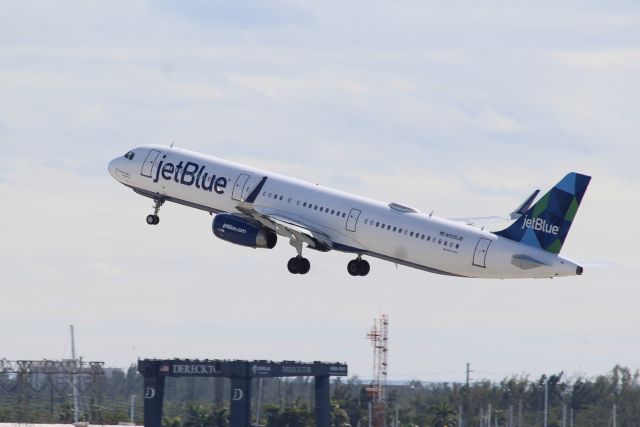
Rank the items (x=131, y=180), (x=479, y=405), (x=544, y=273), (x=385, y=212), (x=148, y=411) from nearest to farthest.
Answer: (x=544, y=273), (x=385, y=212), (x=131, y=180), (x=148, y=411), (x=479, y=405)

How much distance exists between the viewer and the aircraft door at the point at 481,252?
7356cm

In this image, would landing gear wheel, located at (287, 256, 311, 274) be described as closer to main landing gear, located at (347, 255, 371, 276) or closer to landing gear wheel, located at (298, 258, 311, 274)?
landing gear wheel, located at (298, 258, 311, 274)

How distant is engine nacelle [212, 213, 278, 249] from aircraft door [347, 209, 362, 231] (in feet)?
16.2

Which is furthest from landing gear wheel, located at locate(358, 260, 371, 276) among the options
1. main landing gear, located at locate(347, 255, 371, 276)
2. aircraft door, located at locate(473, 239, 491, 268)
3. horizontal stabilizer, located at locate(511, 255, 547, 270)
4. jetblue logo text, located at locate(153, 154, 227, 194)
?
horizontal stabilizer, located at locate(511, 255, 547, 270)

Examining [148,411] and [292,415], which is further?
[292,415]

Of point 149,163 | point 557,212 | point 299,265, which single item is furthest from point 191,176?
point 557,212

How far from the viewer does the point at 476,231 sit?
245 feet

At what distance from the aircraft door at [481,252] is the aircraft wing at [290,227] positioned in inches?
381

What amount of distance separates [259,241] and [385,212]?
24.7 feet

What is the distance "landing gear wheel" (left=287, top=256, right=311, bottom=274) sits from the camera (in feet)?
271

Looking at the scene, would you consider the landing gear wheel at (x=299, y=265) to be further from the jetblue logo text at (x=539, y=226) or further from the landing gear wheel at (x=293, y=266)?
the jetblue logo text at (x=539, y=226)

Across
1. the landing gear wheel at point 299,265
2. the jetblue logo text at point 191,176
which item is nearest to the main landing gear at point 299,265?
the landing gear wheel at point 299,265

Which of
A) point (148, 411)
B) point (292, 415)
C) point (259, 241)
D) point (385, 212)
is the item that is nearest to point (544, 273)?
point (385, 212)

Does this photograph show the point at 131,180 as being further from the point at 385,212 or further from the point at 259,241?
the point at 385,212
